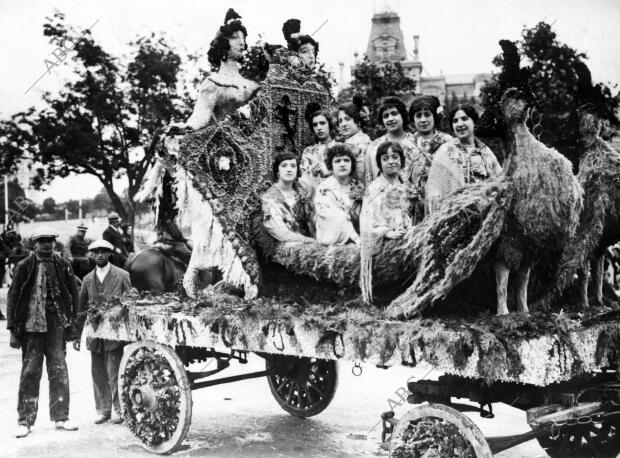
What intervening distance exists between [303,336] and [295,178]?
1766mm

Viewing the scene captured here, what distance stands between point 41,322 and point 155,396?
1.43 m

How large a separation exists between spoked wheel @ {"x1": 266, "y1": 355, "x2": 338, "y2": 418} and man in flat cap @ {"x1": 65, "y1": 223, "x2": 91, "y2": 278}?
22.4 ft

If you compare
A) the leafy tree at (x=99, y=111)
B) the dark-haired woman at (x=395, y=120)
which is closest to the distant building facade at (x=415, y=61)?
the leafy tree at (x=99, y=111)

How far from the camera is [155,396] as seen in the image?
5.21 m

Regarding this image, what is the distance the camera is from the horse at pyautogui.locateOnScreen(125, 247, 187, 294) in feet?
25.3

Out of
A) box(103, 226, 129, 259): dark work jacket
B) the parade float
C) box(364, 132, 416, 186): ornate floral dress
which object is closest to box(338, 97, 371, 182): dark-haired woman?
the parade float

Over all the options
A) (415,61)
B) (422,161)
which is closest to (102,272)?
(422,161)

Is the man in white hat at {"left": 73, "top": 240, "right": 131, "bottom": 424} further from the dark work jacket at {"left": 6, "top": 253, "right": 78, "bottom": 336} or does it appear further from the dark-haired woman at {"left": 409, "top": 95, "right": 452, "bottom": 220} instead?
the dark-haired woman at {"left": 409, "top": 95, "right": 452, "bottom": 220}

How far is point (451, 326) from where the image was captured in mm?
3625

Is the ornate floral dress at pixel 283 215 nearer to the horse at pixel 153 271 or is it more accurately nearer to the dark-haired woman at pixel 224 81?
the dark-haired woman at pixel 224 81

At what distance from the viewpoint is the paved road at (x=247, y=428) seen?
18.0 feet

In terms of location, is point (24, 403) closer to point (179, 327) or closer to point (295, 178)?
point (179, 327)

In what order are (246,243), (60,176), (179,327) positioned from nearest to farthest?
(179,327)
(246,243)
(60,176)

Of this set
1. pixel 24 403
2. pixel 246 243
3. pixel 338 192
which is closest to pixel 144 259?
pixel 24 403
